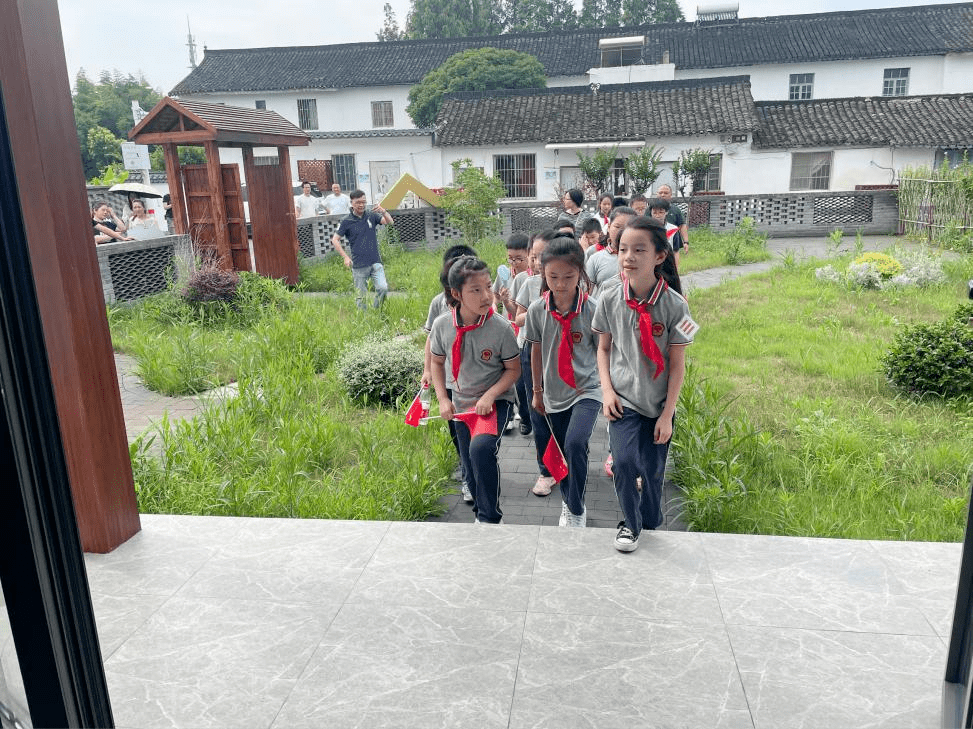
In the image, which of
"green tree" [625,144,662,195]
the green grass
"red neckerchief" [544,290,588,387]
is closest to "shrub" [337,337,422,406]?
the green grass

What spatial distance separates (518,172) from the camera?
1029 inches

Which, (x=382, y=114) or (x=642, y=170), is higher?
(x=382, y=114)

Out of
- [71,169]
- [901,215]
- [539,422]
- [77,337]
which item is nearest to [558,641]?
[539,422]

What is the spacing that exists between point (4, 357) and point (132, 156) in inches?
A: 589

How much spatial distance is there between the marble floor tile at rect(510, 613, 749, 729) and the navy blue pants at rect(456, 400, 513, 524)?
0.95 meters

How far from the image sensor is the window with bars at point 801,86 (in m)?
31.9

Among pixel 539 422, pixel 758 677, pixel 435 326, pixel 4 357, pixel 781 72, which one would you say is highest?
pixel 781 72

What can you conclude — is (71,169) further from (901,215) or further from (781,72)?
(781,72)

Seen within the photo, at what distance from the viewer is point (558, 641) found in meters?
2.80

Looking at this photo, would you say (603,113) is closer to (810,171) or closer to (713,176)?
(713,176)

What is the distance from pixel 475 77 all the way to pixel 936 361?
28579 mm

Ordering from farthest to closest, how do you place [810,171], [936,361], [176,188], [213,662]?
[810,171] < [176,188] < [936,361] < [213,662]

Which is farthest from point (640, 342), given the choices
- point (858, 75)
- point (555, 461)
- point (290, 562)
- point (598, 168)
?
point (858, 75)

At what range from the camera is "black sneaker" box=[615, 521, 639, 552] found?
3445mm
